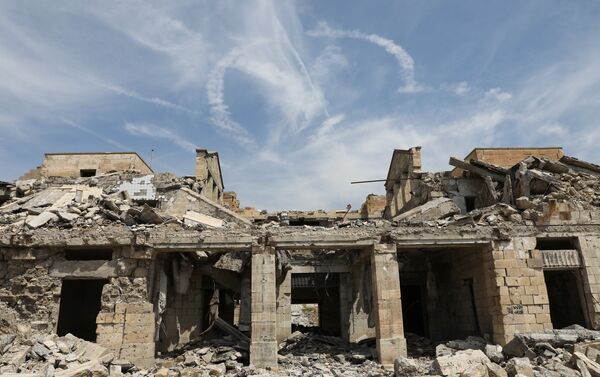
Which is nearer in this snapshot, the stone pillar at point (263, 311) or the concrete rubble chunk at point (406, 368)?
the concrete rubble chunk at point (406, 368)

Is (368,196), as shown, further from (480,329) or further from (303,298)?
(480,329)

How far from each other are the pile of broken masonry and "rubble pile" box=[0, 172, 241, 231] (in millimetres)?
3293

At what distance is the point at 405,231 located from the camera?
12.3 metres

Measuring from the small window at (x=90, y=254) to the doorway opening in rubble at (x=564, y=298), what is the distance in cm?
1451

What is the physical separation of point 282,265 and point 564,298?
979cm

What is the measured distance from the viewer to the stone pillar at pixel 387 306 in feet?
37.8

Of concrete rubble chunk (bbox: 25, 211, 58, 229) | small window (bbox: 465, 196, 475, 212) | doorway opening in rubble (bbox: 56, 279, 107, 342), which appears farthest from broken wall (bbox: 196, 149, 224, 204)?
small window (bbox: 465, 196, 475, 212)

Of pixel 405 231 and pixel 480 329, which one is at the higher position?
pixel 405 231

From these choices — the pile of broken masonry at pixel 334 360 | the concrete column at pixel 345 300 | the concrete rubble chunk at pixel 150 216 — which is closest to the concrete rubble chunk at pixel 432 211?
the concrete column at pixel 345 300

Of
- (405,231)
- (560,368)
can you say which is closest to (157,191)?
(405,231)

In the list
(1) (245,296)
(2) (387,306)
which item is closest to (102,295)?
(1) (245,296)

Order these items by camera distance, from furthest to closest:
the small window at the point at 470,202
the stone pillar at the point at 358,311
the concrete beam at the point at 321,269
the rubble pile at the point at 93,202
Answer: the small window at the point at 470,202 → the concrete beam at the point at 321,269 → the stone pillar at the point at 358,311 → the rubble pile at the point at 93,202

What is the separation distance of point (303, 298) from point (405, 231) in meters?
10.3

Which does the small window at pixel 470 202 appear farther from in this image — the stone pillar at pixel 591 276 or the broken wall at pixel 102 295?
the broken wall at pixel 102 295
